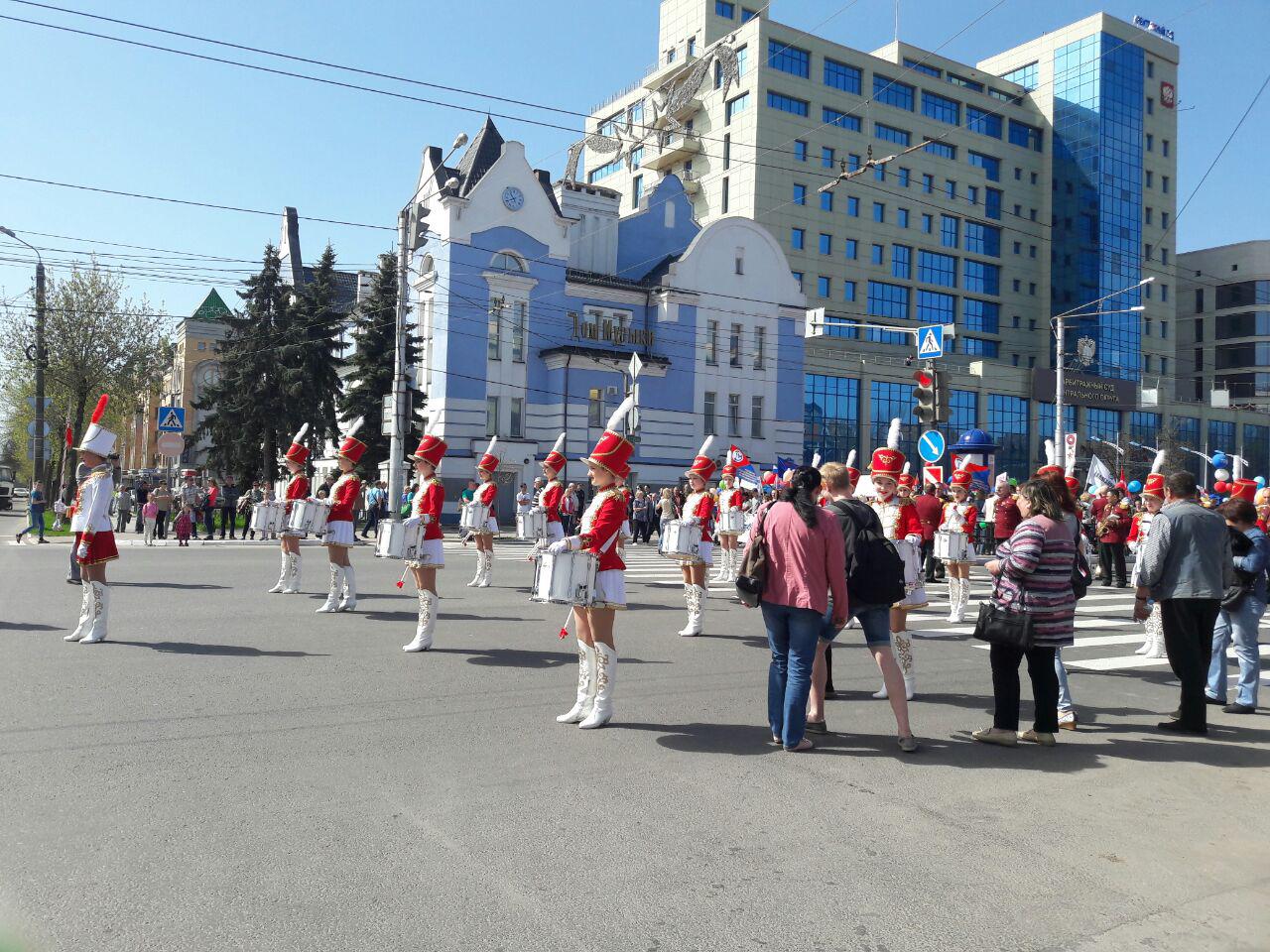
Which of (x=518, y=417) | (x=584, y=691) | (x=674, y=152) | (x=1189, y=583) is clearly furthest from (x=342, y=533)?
(x=674, y=152)

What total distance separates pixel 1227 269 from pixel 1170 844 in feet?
315

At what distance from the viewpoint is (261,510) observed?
15844 mm

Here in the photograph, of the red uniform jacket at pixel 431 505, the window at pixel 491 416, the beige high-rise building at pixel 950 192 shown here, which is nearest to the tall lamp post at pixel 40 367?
the window at pixel 491 416

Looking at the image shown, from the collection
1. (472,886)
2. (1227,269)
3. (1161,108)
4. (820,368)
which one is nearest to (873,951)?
(472,886)

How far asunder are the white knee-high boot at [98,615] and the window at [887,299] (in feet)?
205

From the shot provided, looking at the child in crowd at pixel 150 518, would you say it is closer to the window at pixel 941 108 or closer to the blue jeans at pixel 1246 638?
the blue jeans at pixel 1246 638

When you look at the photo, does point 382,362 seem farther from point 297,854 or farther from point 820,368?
point 297,854

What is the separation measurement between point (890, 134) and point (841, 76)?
5.22 metres

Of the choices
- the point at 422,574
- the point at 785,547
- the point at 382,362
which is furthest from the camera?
the point at 382,362

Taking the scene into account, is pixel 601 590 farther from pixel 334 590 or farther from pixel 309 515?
pixel 309 515

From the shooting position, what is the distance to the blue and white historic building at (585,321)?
41.8 m

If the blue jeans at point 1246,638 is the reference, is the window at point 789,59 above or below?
above

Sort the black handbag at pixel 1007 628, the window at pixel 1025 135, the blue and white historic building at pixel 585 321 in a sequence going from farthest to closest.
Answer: the window at pixel 1025 135
the blue and white historic building at pixel 585 321
the black handbag at pixel 1007 628

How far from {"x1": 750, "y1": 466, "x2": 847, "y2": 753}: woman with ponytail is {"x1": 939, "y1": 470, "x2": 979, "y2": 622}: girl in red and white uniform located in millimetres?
8205
